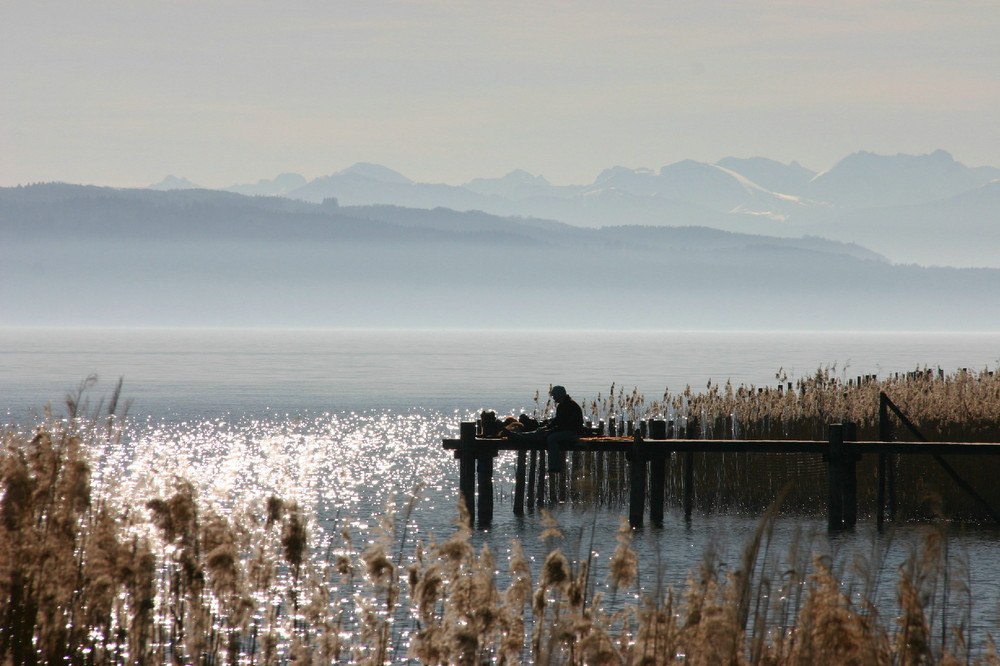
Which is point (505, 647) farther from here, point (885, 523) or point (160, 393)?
point (160, 393)

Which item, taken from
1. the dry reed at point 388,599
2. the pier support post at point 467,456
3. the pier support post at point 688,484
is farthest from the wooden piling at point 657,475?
the dry reed at point 388,599

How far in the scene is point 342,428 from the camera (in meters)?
52.7

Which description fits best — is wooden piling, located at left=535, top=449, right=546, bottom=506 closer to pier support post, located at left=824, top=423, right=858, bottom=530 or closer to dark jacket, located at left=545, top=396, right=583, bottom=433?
dark jacket, located at left=545, top=396, right=583, bottom=433

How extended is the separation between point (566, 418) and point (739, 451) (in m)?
2.96

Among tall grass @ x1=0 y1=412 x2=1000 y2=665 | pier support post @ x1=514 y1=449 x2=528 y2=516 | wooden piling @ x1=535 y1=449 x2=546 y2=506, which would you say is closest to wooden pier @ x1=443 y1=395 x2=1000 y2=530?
pier support post @ x1=514 y1=449 x2=528 y2=516

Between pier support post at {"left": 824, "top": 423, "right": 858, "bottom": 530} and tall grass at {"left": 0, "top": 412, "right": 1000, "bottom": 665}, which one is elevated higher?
tall grass at {"left": 0, "top": 412, "right": 1000, "bottom": 665}

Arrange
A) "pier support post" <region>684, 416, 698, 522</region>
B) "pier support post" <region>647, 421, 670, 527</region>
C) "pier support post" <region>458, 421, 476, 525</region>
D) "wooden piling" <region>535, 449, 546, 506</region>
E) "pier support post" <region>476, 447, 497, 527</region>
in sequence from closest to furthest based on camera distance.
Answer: "pier support post" <region>647, 421, 670, 527</region> < "pier support post" <region>458, 421, 476, 525</region> < "pier support post" <region>476, 447, 497, 527</region> < "pier support post" <region>684, 416, 698, 522</region> < "wooden piling" <region>535, 449, 546, 506</region>

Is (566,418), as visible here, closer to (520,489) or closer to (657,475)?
(657,475)

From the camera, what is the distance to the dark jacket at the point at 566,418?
22.5 metres

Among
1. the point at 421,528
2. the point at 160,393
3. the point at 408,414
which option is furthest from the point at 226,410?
the point at 421,528

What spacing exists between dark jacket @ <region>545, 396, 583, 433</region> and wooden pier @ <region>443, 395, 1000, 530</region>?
0.94ft

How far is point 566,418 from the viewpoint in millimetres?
22516

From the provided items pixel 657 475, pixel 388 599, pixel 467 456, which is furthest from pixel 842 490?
pixel 388 599

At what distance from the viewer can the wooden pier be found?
843 inches
